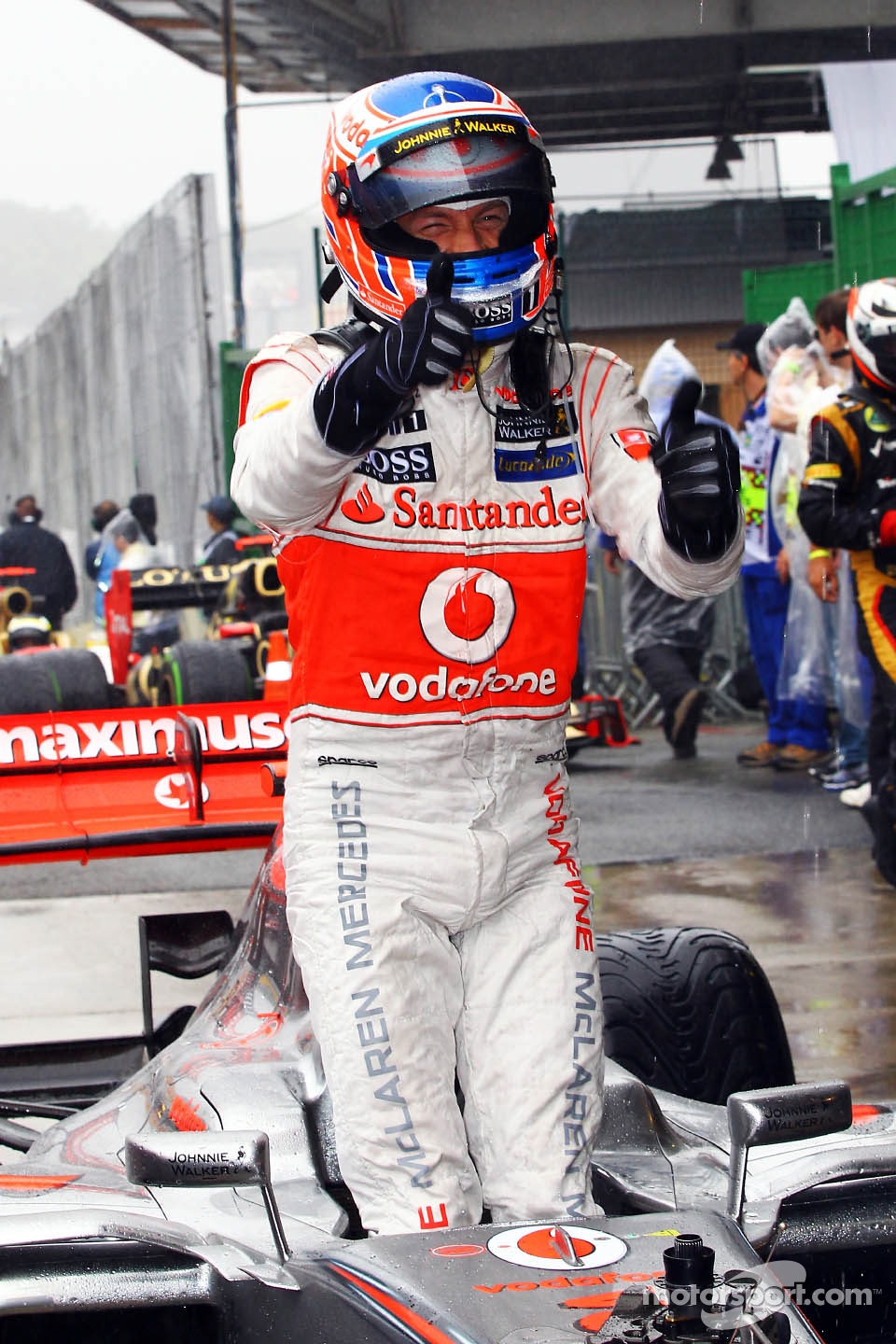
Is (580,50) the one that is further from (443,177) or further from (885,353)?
(443,177)

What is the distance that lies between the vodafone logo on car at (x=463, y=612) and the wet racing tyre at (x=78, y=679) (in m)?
4.71

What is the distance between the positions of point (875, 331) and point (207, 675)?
312cm

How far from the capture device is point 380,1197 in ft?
7.74

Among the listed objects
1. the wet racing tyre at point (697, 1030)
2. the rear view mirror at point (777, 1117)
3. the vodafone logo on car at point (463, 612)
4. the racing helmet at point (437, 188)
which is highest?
Result: the racing helmet at point (437, 188)

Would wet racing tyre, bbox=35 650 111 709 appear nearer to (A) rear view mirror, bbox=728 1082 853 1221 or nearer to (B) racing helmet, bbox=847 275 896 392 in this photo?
(B) racing helmet, bbox=847 275 896 392

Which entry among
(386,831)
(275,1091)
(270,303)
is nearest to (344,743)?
(386,831)

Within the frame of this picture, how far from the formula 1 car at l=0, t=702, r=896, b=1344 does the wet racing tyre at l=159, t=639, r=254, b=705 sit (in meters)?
3.66

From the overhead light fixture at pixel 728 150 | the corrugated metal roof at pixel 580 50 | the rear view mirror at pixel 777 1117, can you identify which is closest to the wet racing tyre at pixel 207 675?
the corrugated metal roof at pixel 580 50

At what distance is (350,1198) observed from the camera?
253 cm

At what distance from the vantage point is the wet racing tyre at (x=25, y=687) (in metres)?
6.82

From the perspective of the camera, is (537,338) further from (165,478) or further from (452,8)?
(165,478)

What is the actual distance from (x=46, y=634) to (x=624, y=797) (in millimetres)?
3312

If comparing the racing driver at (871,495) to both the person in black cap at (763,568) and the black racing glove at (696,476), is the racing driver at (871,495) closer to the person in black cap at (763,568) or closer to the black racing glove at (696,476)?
the person in black cap at (763,568)

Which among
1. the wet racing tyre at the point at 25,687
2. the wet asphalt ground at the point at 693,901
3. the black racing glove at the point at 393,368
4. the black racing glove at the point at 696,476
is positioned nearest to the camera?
the black racing glove at the point at 393,368
